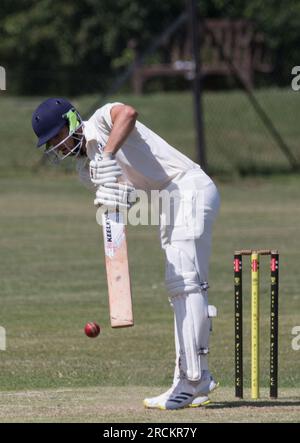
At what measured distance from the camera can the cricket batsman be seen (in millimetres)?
6945

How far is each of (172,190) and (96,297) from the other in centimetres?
617

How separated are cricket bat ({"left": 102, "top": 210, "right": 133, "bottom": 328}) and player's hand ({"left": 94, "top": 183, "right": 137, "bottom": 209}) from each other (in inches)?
3.4

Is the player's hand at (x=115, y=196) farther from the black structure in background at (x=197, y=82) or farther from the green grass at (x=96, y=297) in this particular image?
the black structure in background at (x=197, y=82)

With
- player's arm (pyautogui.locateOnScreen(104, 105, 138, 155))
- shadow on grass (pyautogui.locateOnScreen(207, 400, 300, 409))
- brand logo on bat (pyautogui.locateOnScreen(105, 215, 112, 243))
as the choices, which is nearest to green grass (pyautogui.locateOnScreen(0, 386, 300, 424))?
shadow on grass (pyautogui.locateOnScreen(207, 400, 300, 409))

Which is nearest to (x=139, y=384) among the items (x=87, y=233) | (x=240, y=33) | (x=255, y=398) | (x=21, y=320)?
(x=255, y=398)

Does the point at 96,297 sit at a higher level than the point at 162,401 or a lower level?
lower

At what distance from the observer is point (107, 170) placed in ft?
22.2

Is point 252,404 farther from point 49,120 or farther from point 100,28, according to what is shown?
point 100,28

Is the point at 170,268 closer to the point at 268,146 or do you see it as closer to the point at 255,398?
the point at 255,398

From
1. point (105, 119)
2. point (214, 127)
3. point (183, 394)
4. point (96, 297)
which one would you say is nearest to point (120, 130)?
point (105, 119)

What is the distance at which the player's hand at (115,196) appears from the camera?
6785 millimetres

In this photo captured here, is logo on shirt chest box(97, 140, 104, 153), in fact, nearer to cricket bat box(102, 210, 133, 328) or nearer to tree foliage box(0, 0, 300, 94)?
cricket bat box(102, 210, 133, 328)

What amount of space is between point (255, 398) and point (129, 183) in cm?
159

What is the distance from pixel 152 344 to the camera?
1078 cm
